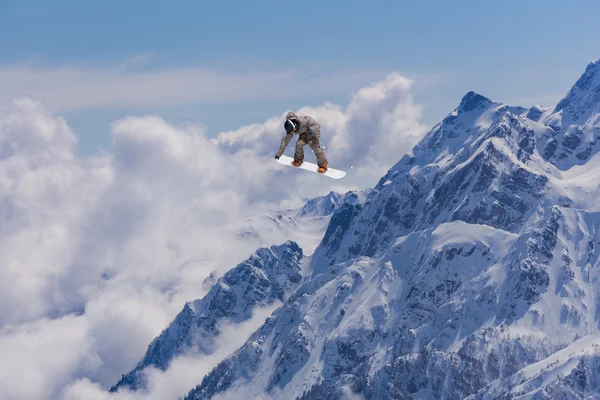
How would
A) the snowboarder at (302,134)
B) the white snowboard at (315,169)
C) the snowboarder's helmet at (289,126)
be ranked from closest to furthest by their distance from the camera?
the snowboarder's helmet at (289,126), the snowboarder at (302,134), the white snowboard at (315,169)

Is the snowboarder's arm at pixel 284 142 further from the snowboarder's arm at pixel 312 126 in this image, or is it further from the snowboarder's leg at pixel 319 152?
the snowboarder's leg at pixel 319 152

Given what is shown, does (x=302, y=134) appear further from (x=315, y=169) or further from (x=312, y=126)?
(x=315, y=169)

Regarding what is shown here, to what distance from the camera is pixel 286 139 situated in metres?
88.3

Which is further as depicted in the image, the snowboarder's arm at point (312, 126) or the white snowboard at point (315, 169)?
the white snowboard at point (315, 169)

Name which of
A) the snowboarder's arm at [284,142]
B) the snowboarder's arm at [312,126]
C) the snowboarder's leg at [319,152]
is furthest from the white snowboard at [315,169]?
the snowboarder's arm at [312,126]

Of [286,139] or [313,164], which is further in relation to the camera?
[313,164]

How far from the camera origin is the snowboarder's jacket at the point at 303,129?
88125 mm

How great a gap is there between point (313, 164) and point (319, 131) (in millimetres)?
6271

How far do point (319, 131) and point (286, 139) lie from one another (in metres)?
3.73

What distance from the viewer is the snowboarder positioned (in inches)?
3455

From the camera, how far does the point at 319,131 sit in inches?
3514

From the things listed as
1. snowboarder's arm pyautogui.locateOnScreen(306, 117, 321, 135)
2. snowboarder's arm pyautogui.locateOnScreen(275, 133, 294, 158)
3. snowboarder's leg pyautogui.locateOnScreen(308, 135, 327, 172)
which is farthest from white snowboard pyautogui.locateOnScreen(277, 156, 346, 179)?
snowboarder's arm pyautogui.locateOnScreen(306, 117, 321, 135)

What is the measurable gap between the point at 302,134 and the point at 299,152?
7.83 ft

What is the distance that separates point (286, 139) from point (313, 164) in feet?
24.0
